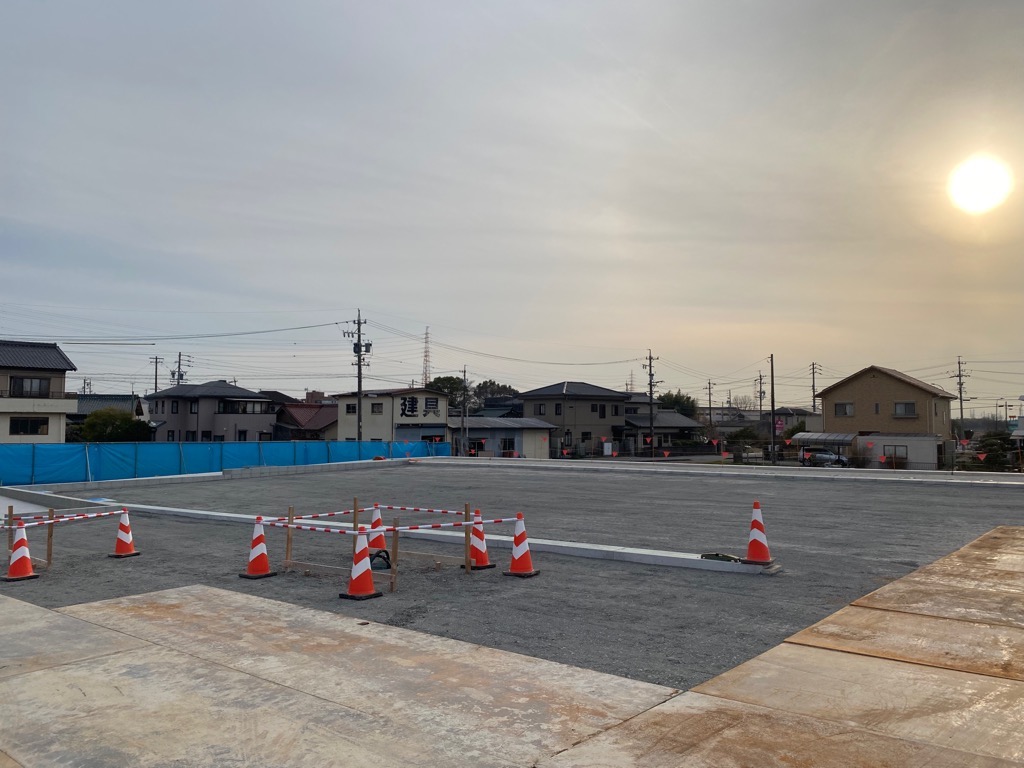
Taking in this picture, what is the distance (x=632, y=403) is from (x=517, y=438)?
2523cm

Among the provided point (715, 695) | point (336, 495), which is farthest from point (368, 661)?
point (336, 495)

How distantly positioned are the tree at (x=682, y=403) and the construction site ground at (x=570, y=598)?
8796 centimetres

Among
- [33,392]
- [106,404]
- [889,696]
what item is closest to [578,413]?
[33,392]

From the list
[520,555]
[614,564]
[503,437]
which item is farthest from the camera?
[503,437]

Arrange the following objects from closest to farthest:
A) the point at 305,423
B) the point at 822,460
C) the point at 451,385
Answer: the point at 822,460 → the point at 305,423 → the point at 451,385

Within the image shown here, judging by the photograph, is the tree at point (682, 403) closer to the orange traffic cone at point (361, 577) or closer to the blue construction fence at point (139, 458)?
the blue construction fence at point (139, 458)

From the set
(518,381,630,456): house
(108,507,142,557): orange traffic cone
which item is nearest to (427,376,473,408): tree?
(518,381,630,456): house

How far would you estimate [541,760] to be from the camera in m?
4.86

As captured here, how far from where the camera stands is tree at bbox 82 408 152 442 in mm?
59469

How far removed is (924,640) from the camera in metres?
7.32

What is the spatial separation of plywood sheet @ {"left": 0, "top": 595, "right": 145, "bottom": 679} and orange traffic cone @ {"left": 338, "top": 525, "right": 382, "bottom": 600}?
105 inches

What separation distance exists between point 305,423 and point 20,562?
215 ft

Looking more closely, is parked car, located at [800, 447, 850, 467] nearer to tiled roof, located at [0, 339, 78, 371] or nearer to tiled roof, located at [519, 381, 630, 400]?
tiled roof, located at [519, 381, 630, 400]

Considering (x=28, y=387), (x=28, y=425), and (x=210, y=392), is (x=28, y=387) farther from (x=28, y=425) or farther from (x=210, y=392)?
(x=210, y=392)
